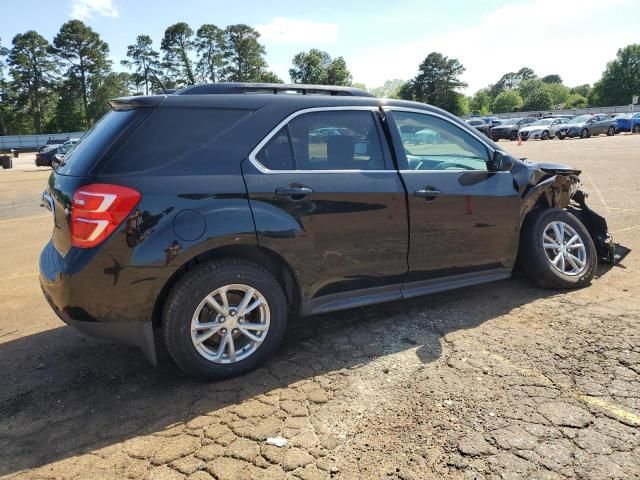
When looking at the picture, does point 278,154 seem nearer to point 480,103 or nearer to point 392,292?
point 392,292

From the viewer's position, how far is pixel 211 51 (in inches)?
3784

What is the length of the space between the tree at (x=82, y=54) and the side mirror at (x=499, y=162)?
292 ft

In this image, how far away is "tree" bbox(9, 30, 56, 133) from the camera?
79.1m

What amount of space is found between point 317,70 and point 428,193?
9363 cm

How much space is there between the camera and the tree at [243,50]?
94.6m

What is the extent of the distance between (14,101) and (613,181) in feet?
295

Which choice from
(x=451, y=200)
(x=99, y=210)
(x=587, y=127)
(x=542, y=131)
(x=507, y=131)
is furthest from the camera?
(x=507, y=131)

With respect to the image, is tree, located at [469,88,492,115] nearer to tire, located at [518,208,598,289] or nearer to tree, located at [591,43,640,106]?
tree, located at [591,43,640,106]

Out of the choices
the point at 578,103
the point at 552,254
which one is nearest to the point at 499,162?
the point at 552,254

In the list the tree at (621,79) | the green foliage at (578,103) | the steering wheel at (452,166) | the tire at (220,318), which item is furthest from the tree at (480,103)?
the tire at (220,318)

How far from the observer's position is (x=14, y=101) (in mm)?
79125

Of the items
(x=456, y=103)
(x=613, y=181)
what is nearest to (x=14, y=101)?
(x=456, y=103)

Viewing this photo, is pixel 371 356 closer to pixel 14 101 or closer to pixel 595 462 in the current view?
pixel 595 462

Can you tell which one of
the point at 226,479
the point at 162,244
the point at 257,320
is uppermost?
the point at 162,244
